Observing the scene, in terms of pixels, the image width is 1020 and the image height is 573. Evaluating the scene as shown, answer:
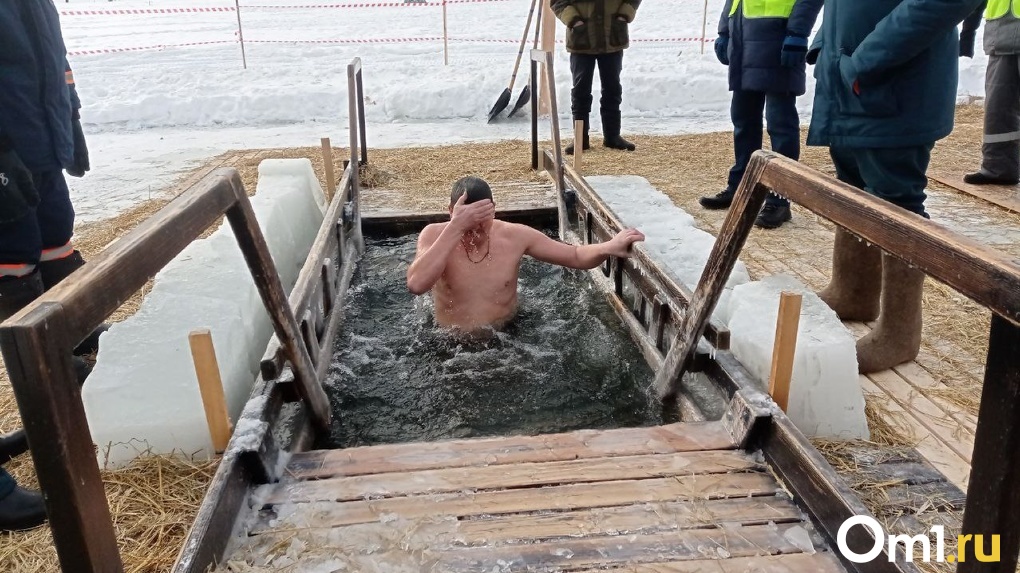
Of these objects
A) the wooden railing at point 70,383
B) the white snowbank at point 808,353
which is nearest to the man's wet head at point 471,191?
the white snowbank at point 808,353

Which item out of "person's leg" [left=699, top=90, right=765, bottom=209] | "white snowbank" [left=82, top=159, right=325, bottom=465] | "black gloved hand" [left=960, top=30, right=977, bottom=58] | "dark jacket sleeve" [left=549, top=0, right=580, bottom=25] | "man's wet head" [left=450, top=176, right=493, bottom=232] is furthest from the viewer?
"dark jacket sleeve" [left=549, top=0, right=580, bottom=25]

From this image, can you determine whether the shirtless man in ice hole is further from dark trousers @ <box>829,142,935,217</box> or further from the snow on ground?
the snow on ground

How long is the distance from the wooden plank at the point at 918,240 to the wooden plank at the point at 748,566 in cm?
83

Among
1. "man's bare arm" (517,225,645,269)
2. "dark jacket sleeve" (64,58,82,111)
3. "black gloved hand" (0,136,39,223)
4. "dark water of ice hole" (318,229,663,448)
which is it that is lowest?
"dark water of ice hole" (318,229,663,448)

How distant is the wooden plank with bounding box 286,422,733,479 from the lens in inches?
88.0

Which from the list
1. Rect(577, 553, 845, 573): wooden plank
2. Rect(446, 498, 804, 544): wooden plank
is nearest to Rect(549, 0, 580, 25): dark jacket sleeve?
Rect(446, 498, 804, 544): wooden plank

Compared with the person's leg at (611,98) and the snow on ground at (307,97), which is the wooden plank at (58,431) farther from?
the person's leg at (611,98)

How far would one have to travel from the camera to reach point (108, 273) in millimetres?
1297

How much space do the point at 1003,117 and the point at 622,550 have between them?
5.44m

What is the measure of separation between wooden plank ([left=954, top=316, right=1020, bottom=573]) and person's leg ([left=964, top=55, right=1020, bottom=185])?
537 cm

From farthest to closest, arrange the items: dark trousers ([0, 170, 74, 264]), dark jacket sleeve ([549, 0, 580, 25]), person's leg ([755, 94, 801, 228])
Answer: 1. dark jacket sleeve ([549, 0, 580, 25])
2. person's leg ([755, 94, 801, 228])
3. dark trousers ([0, 170, 74, 264])

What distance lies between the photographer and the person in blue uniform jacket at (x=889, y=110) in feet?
9.29

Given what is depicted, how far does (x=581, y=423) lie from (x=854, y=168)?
173 cm

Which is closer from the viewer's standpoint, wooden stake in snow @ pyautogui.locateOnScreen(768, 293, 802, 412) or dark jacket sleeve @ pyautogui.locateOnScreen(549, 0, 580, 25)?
wooden stake in snow @ pyautogui.locateOnScreen(768, 293, 802, 412)
